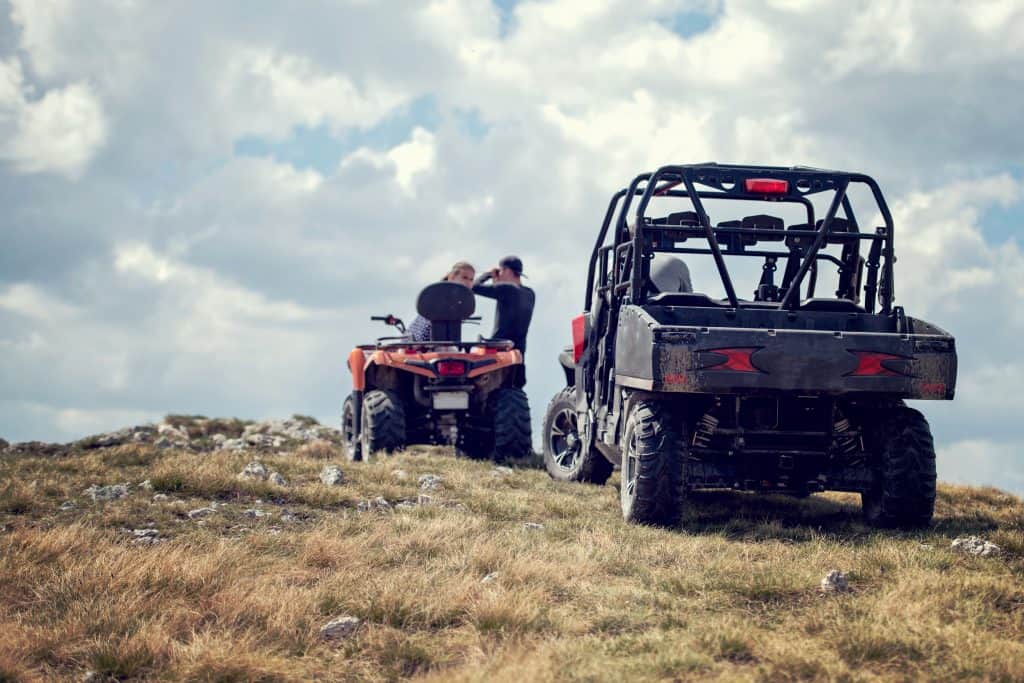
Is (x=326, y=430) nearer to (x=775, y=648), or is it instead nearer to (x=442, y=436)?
(x=442, y=436)

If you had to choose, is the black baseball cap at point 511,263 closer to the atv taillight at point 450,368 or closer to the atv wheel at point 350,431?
the atv taillight at point 450,368

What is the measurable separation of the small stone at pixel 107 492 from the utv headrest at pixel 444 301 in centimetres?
542

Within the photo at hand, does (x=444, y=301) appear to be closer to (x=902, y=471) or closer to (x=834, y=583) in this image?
(x=902, y=471)

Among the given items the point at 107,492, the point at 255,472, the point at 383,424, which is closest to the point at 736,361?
the point at 255,472

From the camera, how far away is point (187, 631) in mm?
4613

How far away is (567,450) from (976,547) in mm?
4458

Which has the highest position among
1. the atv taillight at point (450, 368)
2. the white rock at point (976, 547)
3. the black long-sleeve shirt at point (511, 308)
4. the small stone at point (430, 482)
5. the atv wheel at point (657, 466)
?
the black long-sleeve shirt at point (511, 308)

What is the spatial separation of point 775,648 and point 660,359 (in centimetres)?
275

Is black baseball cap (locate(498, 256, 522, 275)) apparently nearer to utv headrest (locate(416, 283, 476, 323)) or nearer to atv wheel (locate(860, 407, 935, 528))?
utv headrest (locate(416, 283, 476, 323))


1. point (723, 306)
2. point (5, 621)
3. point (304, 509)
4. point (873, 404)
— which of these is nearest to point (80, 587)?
point (5, 621)

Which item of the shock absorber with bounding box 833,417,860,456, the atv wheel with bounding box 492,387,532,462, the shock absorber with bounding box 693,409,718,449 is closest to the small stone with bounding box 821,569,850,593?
the shock absorber with bounding box 693,409,718,449

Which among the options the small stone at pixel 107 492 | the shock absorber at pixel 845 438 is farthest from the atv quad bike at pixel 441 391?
the shock absorber at pixel 845 438

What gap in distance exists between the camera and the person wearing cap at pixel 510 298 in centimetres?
1294

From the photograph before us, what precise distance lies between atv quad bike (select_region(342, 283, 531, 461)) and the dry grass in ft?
14.5
